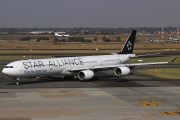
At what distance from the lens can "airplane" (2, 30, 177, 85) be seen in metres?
50.7

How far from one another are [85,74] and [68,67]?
281cm

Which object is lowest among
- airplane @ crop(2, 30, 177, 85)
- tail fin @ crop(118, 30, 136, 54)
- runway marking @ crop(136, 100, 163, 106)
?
runway marking @ crop(136, 100, 163, 106)

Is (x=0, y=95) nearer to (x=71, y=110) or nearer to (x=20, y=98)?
(x=20, y=98)

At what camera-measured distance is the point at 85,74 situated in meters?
54.5

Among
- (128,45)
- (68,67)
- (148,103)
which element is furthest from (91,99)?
(128,45)

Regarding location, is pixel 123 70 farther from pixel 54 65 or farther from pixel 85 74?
pixel 54 65

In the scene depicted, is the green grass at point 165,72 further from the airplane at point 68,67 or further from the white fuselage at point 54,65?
the white fuselage at point 54,65

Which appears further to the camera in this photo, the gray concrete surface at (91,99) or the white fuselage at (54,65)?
the white fuselage at (54,65)

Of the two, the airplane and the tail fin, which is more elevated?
the tail fin

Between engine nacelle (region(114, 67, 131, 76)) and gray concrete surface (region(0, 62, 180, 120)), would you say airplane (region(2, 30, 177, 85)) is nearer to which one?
engine nacelle (region(114, 67, 131, 76))

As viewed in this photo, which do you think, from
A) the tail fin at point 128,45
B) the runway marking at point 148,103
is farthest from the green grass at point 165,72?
the runway marking at point 148,103

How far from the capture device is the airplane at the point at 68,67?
166 feet

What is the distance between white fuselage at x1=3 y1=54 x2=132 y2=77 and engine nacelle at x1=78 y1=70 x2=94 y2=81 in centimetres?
67

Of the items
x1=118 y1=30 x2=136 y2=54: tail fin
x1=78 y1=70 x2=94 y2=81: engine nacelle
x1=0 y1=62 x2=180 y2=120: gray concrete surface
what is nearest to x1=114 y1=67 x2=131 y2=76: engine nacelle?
x1=0 y1=62 x2=180 y2=120: gray concrete surface
